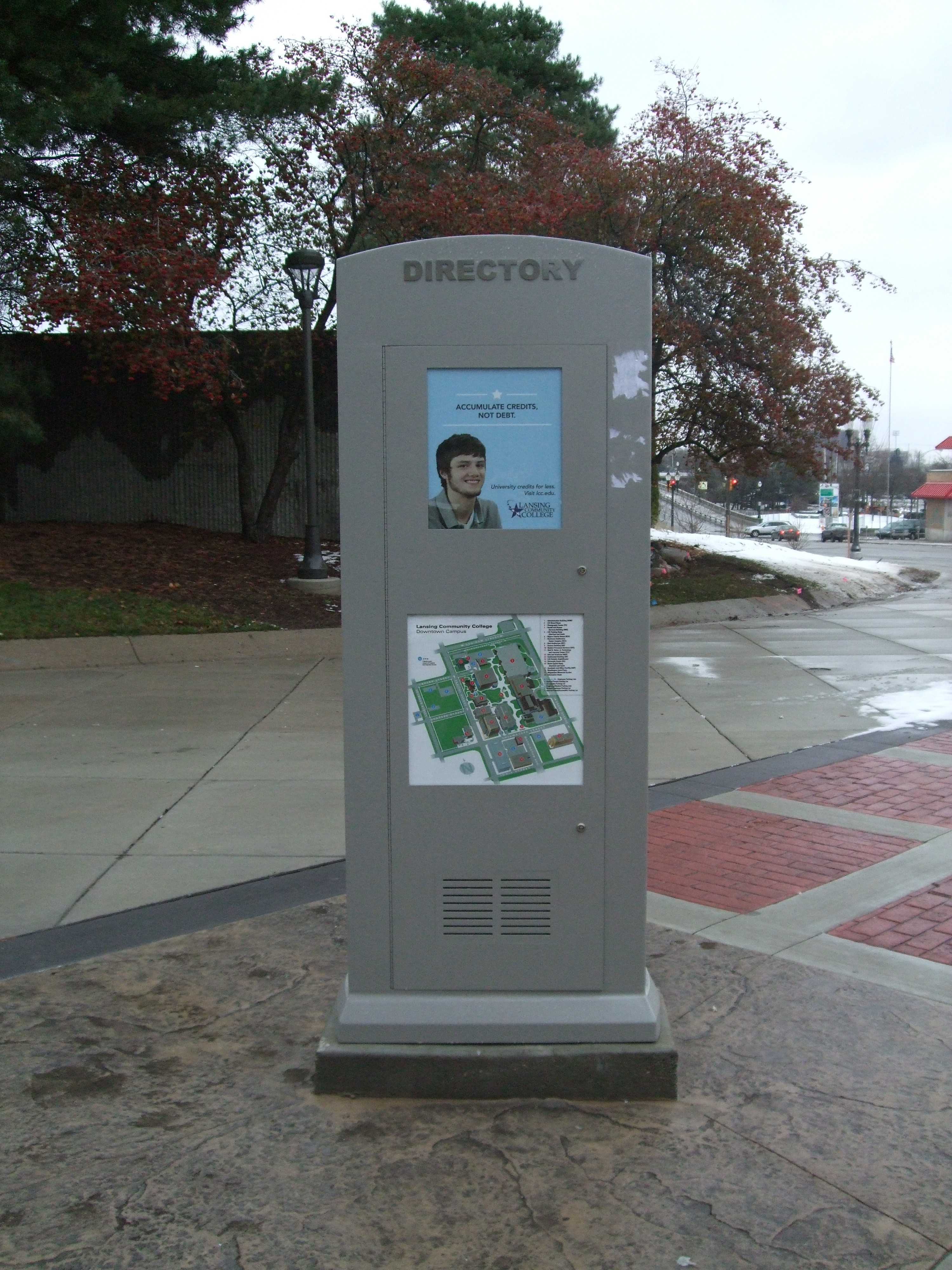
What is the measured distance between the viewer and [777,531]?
73.7 meters

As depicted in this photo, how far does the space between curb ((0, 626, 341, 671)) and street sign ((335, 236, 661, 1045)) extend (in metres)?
9.26

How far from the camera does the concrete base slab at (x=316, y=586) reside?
15.9 metres

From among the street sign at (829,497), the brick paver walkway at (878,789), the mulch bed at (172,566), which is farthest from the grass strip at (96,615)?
the street sign at (829,497)

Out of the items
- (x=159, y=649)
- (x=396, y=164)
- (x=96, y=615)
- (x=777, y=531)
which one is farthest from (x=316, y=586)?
(x=777, y=531)

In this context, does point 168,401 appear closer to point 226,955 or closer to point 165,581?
point 165,581

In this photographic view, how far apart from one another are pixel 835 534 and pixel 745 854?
225 feet

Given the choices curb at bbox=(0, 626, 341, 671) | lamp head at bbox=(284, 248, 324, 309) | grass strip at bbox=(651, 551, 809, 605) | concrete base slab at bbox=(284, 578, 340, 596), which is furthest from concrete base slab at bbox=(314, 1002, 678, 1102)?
grass strip at bbox=(651, 551, 809, 605)

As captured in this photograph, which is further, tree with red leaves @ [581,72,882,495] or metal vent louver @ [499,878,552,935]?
tree with red leaves @ [581,72,882,495]

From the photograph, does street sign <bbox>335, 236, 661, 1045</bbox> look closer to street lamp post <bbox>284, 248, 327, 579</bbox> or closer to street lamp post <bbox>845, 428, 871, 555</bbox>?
street lamp post <bbox>284, 248, 327, 579</bbox>

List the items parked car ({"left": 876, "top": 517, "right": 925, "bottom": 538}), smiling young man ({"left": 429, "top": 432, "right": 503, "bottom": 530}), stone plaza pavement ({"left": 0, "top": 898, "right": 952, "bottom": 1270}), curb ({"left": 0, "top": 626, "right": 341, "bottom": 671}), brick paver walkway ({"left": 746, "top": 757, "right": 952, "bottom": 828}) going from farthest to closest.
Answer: parked car ({"left": 876, "top": 517, "right": 925, "bottom": 538}) → curb ({"left": 0, "top": 626, "right": 341, "bottom": 671}) → brick paver walkway ({"left": 746, "top": 757, "right": 952, "bottom": 828}) → smiling young man ({"left": 429, "top": 432, "right": 503, "bottom": 530}) → stone plaza pavement ({"left": 0, "top": 898, "right": 952, "bottom": 1270})

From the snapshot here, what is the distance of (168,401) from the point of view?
66.0ft

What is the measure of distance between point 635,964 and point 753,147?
1892 centimetres

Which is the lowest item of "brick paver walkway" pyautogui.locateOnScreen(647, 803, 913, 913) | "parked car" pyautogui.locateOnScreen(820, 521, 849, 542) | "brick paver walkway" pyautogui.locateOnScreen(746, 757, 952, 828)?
"parked car" pyautogui.locateOnScreen(820, 521, 849, 542)

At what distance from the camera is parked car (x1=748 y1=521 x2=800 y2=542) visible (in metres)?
67.1
